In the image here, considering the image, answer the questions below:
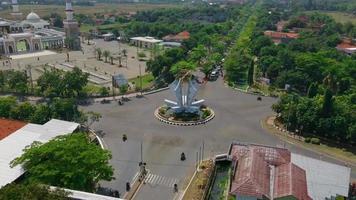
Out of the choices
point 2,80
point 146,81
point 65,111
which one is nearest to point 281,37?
point 146,81

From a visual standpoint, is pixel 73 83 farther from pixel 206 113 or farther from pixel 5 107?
pixel 206 113

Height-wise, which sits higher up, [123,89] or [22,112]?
[22,112]

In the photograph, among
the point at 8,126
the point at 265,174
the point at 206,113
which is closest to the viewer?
the point at 265,174

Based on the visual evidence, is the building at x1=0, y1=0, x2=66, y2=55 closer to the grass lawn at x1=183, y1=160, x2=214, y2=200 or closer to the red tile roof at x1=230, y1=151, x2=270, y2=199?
the grass lawn at x1=183, y1=160, x2=214, y2=200

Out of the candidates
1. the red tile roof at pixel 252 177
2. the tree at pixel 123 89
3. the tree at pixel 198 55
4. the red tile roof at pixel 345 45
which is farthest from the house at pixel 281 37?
the red tile roof at pixel 252 177

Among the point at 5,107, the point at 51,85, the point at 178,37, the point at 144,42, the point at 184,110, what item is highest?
the point at 178,37
